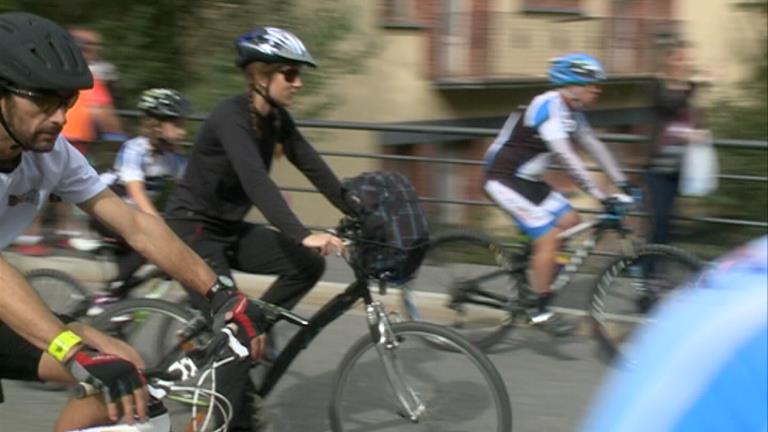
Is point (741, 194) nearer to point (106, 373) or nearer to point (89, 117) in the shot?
point (89, 117)

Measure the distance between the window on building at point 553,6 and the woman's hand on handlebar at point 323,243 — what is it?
1190cm

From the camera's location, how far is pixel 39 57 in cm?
322

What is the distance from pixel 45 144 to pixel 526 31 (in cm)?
1325

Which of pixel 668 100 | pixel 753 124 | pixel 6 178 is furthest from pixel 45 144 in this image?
pixel 753 124

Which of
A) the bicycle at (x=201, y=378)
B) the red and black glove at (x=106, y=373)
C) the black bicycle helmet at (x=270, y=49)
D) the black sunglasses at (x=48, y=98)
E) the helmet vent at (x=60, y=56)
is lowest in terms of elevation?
the bicycle at (x=201, y=378)

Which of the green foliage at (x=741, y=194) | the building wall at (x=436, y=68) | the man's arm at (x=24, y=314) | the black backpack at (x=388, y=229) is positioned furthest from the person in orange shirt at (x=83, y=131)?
the man's arm at (x=24, y=314)

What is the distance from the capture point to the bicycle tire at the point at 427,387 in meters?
4.84

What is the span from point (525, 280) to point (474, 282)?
0.32 m

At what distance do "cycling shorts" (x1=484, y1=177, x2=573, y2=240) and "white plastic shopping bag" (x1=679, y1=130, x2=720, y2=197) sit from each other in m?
1.00

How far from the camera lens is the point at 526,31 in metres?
16.1

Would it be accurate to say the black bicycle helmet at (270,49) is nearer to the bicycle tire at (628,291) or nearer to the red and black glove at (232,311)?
the red and black glove at (232,311)

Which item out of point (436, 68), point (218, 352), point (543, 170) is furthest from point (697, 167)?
point (436, 68)

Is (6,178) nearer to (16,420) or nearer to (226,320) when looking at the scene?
(226,320)

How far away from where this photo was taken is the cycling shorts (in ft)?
23.0
